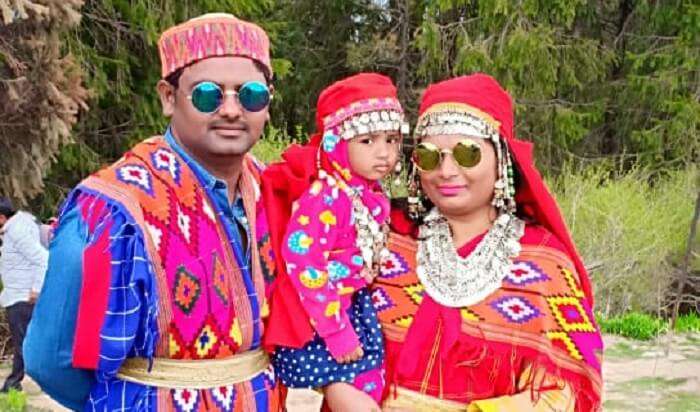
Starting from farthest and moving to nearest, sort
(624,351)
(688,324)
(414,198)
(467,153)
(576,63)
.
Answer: (576,63)
(688,324)
(624,351)
(414,198)
(467,153)

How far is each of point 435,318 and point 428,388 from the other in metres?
0.21

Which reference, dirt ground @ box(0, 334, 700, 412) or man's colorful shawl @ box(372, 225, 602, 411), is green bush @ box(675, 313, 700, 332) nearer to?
dirt ground @ box(0, 334, 700, 412)

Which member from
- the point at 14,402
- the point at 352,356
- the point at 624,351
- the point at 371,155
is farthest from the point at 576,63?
the point at 352,356

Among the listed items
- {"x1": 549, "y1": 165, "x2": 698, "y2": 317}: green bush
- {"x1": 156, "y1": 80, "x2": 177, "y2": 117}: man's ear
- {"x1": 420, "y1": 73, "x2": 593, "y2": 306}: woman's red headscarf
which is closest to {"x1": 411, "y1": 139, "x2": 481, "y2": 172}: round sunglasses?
{"x1": 420, "y1": 73, "x2": 593, "y2": 306}: woman's red headscarf

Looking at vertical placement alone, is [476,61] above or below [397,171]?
above

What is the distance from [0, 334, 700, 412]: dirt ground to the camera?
659cm

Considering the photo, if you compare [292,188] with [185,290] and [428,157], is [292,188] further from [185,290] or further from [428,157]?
[185,290]

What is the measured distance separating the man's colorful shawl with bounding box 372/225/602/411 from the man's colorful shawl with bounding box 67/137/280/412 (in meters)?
0.50

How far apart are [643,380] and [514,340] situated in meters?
5.43

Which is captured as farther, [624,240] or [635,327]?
[624,240]

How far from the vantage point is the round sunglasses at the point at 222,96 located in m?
2.25

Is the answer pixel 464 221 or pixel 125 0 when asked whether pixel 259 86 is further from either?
pixel 125 0

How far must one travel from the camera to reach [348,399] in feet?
8.37

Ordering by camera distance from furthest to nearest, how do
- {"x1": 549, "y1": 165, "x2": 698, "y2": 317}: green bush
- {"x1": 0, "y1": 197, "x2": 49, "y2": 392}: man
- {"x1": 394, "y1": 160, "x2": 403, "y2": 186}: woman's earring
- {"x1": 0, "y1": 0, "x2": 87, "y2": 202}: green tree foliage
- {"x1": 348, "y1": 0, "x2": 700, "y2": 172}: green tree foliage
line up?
{"x1": 348, "y1": 0, "x2": 700, "y2": 172}: green tree foliage, {"x1": 549, "y1": 165, "x2": 698, "y2": 317}: green bush, {"x1": 0, "y1": 0, "x2": 87, "y2": 202}: green tree foliage, {"x1": 0, "y1": 197, "x2": 49, "y2": 392}: man, {"x1": 394, "y1": 160, "x2": 403, "y2": 186}: woman's earring
